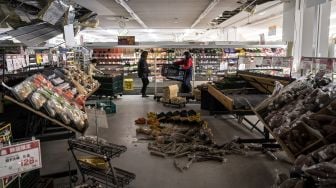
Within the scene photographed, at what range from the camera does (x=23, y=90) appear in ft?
11.8

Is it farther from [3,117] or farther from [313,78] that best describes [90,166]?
[313,78]

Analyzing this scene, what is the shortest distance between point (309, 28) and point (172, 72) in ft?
15.2

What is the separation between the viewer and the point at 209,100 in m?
8.75

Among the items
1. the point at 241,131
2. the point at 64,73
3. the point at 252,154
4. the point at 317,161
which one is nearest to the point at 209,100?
the point at 241,131

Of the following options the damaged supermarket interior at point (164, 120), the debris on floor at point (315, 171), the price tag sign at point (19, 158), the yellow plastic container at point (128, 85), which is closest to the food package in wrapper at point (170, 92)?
A: the damaged supermarket interior at point (164, 120)

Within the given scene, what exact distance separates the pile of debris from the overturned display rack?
111cm

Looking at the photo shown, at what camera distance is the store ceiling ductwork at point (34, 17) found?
275 inches

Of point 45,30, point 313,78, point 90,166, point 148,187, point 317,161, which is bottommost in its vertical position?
point 148,187

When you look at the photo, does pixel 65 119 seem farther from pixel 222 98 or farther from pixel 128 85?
pixel 128 85

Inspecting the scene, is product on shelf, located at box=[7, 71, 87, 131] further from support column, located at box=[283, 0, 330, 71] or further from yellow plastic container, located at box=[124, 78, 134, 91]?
yellow plastic container, located at box=[124, 78, 134, 91]

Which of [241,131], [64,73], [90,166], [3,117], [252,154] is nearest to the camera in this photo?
[90,166]

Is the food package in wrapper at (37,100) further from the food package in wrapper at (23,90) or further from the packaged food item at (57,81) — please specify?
the packaged food item at (57,81)

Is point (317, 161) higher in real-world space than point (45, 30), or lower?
lower

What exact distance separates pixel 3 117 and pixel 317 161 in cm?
427
